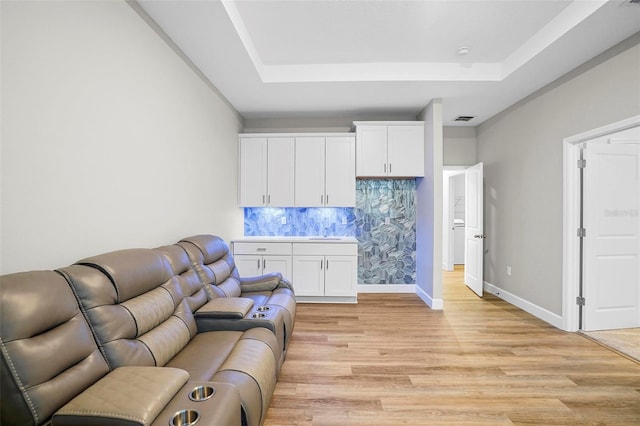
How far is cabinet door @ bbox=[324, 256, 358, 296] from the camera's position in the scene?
4.13 metres

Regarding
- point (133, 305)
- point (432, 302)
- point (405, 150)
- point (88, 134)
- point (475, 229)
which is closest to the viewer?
point (133, 305)

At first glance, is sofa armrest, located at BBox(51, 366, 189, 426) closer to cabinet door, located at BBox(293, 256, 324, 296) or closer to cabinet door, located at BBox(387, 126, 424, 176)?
cabinet door, located at BBox(293, 256, 324, 296)

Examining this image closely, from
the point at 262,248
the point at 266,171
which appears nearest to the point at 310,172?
the point at 266,171

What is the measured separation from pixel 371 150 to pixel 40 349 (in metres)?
4.01

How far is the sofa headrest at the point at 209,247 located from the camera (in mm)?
2594

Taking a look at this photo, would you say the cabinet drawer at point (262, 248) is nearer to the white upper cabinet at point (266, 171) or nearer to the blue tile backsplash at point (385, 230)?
the white upper cabinet at point (266, 171)

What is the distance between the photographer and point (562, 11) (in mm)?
2482

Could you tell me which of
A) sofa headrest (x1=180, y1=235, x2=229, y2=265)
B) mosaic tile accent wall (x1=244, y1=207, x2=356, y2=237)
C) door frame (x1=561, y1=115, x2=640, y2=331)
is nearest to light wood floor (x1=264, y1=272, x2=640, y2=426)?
door frame (x1=561, y1=115, x2=640, y2=331)

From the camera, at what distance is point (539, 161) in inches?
142

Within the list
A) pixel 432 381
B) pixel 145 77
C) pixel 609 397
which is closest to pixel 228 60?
pixel 145 77

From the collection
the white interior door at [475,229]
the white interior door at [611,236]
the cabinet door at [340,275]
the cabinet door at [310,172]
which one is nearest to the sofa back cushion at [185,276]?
the cabinet door at [340,275]

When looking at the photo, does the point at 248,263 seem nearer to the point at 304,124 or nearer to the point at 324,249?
the point at 324,249

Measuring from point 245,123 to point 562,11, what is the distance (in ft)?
13.4

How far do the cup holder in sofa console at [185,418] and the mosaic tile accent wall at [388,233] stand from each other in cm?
385
